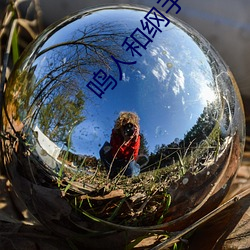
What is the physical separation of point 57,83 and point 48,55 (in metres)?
0.09

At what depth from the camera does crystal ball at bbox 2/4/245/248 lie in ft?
4.42

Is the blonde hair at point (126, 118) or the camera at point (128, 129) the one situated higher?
the blonde hair at point (126, 118)

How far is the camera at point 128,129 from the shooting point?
133 cm

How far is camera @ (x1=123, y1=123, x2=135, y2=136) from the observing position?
52.4 inches

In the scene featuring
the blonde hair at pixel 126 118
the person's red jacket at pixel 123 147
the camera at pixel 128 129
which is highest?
the blonde hair at pixel 126 118

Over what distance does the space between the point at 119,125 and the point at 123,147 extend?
50 millimetres

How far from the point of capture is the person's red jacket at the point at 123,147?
1.34 meters

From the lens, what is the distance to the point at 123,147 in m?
1.35

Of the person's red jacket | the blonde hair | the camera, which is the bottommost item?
the person's red jacket

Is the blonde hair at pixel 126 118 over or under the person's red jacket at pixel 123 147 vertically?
over

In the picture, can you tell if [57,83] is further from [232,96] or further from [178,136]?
[232,96]

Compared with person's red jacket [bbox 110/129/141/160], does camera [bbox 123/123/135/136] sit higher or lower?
higher

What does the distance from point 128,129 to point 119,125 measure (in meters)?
0.02

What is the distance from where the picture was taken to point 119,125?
1.33 m
